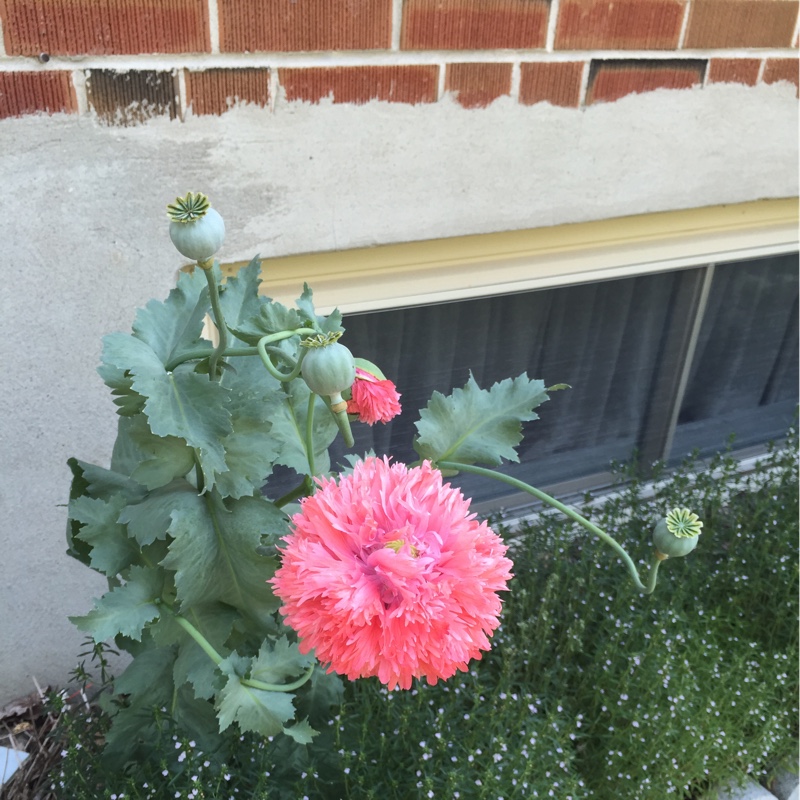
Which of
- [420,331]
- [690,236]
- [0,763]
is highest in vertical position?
[690,236]

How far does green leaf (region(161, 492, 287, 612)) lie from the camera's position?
2.63 ft

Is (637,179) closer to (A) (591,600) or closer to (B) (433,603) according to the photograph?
(A) (591,600)

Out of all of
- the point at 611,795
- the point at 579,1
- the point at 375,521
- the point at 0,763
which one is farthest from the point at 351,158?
the point at 0,763

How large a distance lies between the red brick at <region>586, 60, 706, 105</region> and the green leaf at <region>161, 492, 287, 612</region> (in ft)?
3.13

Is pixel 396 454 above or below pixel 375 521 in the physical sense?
below

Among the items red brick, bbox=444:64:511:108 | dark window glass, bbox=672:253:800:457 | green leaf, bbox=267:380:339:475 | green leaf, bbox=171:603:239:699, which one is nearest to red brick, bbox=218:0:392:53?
red brick, bbox=444:64:511:108

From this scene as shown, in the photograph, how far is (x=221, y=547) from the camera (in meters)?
0.84

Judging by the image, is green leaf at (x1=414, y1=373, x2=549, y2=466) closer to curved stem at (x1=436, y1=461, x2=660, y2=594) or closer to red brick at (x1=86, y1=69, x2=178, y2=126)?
curved stem at (x1=436, y1=461, x2=660, y2=594)

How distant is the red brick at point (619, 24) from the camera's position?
4.05 ft

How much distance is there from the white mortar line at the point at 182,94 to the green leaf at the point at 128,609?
636 mm

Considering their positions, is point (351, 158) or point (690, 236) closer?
point (351, 158)

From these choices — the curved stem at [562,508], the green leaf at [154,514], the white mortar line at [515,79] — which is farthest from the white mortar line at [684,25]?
the green leaf at [154,514]

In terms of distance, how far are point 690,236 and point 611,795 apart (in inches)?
46.3

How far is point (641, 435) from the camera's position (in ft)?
7.03
